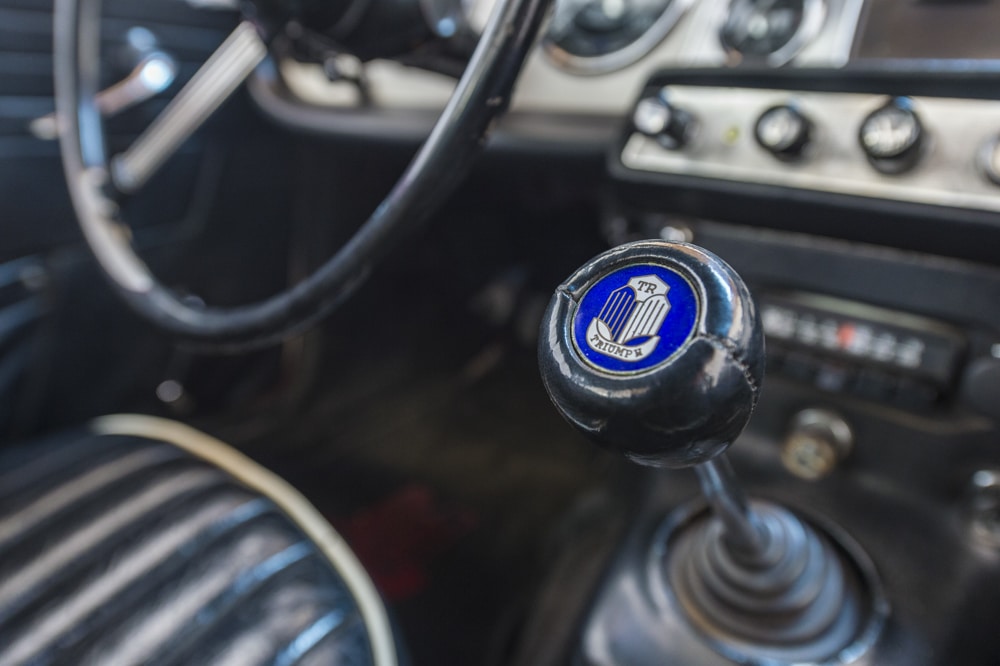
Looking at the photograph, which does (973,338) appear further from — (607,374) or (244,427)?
(244,427)

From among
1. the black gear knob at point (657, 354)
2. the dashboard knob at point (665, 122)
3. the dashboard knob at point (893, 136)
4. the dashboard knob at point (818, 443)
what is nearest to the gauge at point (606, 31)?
the dashboard knob at point (665, 122)

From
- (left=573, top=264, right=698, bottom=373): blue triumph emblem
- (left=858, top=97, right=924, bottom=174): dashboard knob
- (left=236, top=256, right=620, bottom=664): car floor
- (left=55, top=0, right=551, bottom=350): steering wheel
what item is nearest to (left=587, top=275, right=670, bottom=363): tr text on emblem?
(left=573, top=264, right=698, bottom=373): blue triumph emblem

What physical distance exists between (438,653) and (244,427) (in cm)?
50

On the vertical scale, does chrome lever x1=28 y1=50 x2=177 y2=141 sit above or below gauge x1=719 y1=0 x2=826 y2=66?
above

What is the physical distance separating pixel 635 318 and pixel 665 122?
368mm

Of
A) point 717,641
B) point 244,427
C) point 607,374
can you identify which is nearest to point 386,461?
point 244,427

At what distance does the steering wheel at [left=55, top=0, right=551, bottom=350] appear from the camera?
465 millimetres

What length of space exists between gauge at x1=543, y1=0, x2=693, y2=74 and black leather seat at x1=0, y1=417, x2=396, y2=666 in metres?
0.59

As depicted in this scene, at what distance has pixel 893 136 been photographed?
0.55m

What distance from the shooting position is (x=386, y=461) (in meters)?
1.34

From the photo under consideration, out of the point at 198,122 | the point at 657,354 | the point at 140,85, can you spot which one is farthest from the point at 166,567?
the point at 140,85

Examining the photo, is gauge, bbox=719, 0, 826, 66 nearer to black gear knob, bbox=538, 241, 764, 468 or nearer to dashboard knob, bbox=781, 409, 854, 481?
dashboard knob, bbox=781, 409, 854, 481

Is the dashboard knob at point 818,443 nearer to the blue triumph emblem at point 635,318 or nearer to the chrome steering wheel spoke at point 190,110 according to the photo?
the blue triumph emblem at point 635,318

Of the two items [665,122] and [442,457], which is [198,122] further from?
[442,457]
